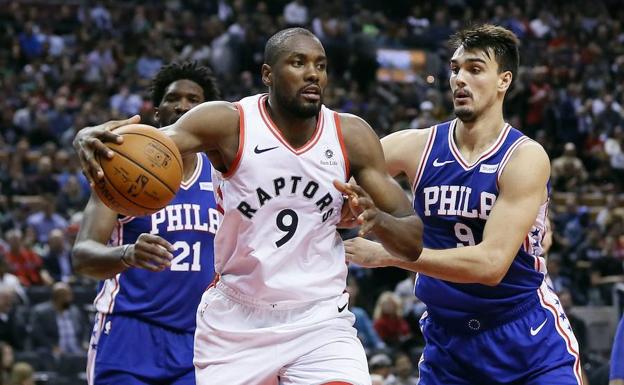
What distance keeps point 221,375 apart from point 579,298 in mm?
11880

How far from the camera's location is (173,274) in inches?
241

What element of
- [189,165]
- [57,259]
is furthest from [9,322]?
[189,165]

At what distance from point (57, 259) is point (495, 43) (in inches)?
372

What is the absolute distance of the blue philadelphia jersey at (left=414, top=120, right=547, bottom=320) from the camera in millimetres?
5680

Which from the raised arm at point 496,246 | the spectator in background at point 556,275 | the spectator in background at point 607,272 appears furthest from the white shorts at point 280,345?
A: the spectator in background at point 607,272

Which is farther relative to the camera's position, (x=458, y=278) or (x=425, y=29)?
(x=425, y=29)

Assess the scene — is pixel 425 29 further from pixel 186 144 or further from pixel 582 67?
pixel 186 144

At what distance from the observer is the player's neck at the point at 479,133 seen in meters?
5.88

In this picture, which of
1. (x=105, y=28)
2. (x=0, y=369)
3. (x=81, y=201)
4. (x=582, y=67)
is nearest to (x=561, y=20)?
(x=582, y=67)

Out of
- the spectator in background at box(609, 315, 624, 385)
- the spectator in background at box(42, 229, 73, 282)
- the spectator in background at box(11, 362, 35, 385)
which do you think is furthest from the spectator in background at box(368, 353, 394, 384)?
the spectator in background at box(609, 315, 624, 385)

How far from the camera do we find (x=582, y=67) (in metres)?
24.9

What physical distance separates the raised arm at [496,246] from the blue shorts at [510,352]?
0.34 meters

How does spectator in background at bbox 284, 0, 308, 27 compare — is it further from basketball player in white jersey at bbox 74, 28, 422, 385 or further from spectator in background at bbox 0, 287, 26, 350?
basketball player in white jersey at bbox 74, 28, 422, 385

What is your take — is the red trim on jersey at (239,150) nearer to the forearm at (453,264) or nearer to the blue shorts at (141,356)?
the forearm at (453,264)
